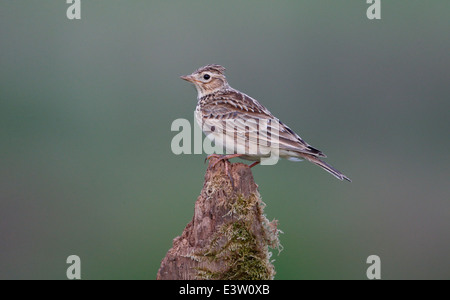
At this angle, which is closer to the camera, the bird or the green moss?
the green moss

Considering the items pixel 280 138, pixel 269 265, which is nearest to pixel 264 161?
pixel 280 138

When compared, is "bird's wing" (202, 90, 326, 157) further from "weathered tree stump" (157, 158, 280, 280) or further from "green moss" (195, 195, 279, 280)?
"green moss" (195, 195, 279, 280)

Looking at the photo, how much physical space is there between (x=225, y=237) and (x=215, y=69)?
11.3ft

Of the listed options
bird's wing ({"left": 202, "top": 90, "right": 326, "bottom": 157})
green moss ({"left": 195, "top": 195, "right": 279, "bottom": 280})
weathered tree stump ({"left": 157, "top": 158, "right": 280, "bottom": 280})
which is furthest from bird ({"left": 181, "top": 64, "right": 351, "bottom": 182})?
green moss ({"left": 195, "top": 195, "right": 279, "bottom": 280})

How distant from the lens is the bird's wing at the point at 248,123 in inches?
265

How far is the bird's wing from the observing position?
6.72m

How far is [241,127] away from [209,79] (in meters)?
1.35

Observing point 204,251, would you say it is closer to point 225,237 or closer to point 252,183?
point 225,237

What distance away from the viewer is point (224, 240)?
5270mm

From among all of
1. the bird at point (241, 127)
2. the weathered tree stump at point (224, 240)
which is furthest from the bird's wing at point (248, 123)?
the weathered tree stump at point (224, 240)

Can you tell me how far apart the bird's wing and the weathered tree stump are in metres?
1.29

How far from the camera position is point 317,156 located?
6.72 meters

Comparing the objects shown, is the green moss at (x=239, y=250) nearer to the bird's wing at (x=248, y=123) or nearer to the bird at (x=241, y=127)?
the bird at (x=241, y=127)

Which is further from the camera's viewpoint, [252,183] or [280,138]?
[280,138]
